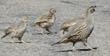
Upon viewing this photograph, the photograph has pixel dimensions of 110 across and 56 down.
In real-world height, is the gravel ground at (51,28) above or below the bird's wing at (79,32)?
below

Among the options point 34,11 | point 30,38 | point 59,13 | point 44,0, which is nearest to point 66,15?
point 59,13

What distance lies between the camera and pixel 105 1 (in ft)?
53.4

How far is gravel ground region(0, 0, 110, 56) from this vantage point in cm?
764

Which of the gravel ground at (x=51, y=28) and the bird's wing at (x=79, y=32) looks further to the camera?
the gravel ground at (x=51, y=28)

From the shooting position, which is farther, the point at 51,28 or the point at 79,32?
the point at 51,28

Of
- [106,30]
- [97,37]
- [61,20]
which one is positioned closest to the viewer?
[97,37]

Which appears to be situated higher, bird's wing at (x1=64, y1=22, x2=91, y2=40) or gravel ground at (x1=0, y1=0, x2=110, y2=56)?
bird's wing at (x1=64, y1=22, x2=91, y2=40)

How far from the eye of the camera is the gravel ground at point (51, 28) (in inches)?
301

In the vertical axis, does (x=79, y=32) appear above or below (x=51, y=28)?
above

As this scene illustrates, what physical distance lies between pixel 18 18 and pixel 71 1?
4.62m

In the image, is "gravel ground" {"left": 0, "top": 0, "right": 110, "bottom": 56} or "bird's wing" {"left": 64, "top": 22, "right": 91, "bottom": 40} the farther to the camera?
"gravel ground" {"left": 0, "top": 0, "right": 110, "bottom": 56}

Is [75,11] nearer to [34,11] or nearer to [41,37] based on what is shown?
[34,11]

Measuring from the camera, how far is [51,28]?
39.0 ft

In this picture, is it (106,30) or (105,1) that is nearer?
(106,30)
